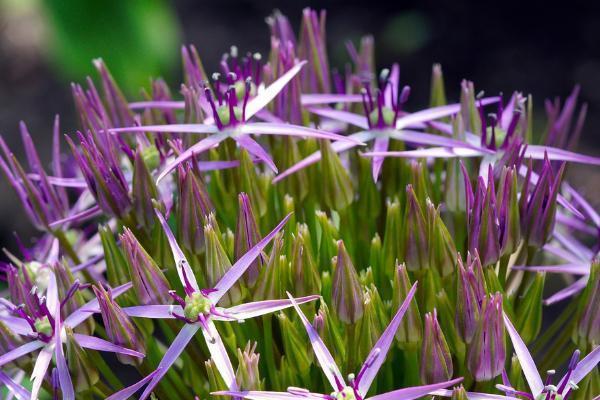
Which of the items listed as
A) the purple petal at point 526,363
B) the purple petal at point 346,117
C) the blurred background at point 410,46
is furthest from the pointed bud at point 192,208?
the blurred background at point 410,46

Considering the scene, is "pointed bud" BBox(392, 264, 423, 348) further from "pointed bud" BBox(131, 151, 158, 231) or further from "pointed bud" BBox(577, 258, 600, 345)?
"pointed bud" BBox(131, 151, 158, 231)

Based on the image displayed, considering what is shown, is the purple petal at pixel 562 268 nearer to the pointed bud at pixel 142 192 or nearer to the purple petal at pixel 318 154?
the purple petal at pixel 318 154

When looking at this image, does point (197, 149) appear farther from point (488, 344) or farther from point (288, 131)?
point (488, 344)

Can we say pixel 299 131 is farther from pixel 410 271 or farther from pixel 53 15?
pixel 53 15

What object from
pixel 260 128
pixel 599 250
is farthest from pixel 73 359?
pixel 599 250

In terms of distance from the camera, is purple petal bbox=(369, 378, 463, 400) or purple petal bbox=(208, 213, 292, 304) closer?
purple petal bbox=(369, 378, 463, 400)

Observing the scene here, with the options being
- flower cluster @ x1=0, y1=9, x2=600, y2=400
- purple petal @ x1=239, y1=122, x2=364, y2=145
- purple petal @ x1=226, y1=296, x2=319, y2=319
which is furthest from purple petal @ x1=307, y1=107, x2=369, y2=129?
purple petal @ x1=226, y1=296, x2=319, y2=319

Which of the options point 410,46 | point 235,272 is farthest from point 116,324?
point 410,46
